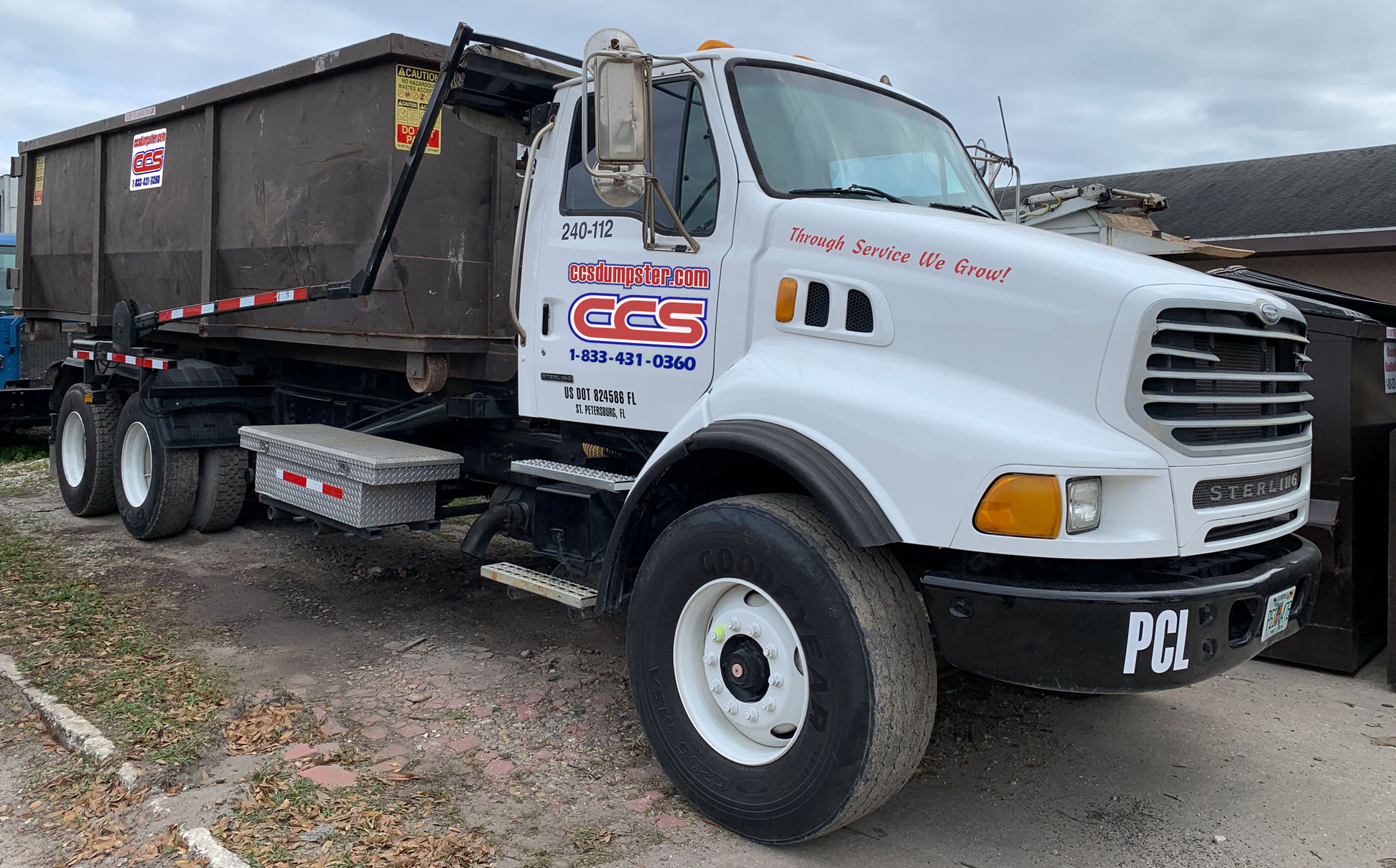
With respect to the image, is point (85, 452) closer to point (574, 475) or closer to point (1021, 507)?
point (574, 475)

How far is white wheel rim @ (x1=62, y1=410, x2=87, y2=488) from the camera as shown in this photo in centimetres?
860

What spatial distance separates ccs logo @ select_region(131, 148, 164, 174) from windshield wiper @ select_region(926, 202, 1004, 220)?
5.95 metres

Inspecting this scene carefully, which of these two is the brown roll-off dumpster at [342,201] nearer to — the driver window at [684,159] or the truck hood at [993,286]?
the driver window at [684,159]

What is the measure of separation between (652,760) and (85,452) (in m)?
6.53

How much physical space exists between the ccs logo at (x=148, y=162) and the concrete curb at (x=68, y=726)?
4.27 metres

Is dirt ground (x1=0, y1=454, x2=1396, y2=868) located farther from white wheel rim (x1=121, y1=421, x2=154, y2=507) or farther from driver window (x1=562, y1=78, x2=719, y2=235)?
driver window (x1=562, y1=78, x2=719, y2=235)

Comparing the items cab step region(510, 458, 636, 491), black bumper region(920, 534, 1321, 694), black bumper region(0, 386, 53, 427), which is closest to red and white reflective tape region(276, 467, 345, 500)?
cab step region(510, 458, 636, 491)

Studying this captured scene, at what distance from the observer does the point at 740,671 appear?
3.61m

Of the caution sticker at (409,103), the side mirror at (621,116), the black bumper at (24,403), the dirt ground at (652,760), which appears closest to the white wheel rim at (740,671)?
the dirt ground at (652,760)

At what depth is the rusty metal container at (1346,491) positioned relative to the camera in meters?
5.37

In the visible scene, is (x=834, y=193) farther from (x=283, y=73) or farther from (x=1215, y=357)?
(x=283, y=73)

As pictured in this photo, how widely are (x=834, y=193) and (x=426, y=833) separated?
2.66 metres

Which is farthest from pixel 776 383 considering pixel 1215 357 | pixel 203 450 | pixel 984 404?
pixel 203 450

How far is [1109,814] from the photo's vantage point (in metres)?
3.88
